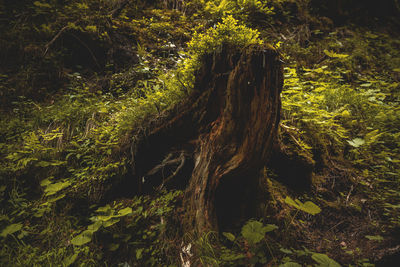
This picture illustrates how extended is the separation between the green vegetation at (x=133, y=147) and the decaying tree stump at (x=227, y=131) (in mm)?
200

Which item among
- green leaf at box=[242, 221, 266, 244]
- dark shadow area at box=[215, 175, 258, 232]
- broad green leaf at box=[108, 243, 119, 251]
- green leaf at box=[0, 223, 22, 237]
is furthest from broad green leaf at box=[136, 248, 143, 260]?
green leaf at box=[0, 223, 22, 237]

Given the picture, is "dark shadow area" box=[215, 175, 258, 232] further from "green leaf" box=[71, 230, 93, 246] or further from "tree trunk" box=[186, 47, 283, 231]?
"green leaf" box=[71, 230, 93, 246]

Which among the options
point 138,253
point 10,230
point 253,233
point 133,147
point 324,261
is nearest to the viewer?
point 324,261

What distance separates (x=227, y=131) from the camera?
1.86 m

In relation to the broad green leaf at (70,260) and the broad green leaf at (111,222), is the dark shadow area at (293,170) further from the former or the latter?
the broad green leaf at (70,260)

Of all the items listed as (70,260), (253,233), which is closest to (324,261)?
(253,233)

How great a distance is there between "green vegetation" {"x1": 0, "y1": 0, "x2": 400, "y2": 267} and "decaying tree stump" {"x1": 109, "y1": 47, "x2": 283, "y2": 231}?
0.20m

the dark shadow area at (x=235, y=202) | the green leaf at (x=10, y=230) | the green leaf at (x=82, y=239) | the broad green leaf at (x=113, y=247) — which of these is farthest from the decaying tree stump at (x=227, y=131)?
the green leaf at (x=10, y=230)

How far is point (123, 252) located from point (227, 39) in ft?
8.45

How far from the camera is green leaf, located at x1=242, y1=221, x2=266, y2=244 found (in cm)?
138

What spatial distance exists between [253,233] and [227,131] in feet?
3.02

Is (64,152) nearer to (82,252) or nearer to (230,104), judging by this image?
(82,252)

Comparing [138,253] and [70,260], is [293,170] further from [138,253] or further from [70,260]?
[70,260]

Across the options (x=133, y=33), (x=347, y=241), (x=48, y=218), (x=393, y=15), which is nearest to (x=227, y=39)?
(x=347, y=241)
